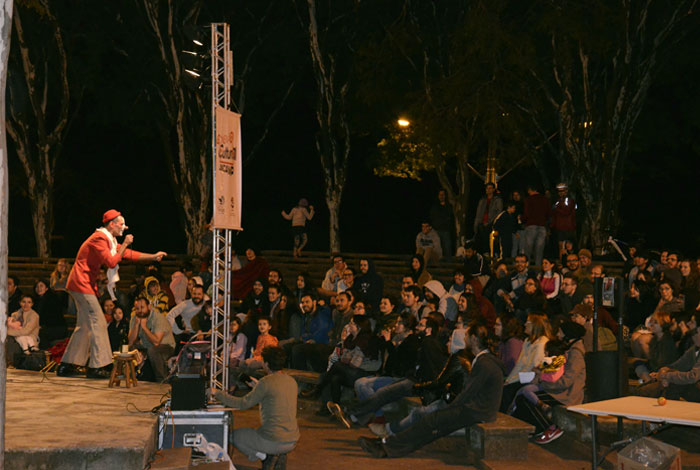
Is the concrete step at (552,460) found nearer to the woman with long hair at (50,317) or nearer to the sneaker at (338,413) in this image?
the sneaker at (338,413)

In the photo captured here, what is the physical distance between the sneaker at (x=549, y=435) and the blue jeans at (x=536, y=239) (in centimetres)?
864

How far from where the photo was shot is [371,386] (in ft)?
41.3

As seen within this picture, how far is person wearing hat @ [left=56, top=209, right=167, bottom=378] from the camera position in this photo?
1118cm

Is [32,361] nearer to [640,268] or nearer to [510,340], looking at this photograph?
[510,340]

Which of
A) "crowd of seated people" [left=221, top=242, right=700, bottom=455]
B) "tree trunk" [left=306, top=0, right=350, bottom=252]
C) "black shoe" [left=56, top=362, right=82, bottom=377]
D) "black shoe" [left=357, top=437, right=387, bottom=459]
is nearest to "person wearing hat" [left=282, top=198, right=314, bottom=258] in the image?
"tree trunk" [left=306, top=0, right=350, bottom=252]

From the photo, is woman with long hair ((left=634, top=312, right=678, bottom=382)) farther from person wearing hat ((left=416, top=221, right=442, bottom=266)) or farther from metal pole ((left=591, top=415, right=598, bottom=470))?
person wearing hat ((left=416, top=221, right=442, bottom=266))

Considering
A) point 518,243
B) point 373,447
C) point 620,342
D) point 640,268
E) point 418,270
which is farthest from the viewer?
point 518,243

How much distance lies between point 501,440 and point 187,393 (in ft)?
10.4

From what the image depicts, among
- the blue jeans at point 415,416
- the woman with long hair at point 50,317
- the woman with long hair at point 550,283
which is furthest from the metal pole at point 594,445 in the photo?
the woman with long hair at point 50,317

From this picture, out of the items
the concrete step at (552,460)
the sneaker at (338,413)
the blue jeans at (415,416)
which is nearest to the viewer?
the concrete step at (552,460)

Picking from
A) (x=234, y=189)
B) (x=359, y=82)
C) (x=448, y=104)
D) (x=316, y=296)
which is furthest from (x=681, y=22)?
(x=234, y=189)

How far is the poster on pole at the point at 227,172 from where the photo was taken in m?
10.0

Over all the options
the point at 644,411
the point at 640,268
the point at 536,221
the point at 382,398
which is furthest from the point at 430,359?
the point at 536,221

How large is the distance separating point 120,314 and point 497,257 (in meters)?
8.70
